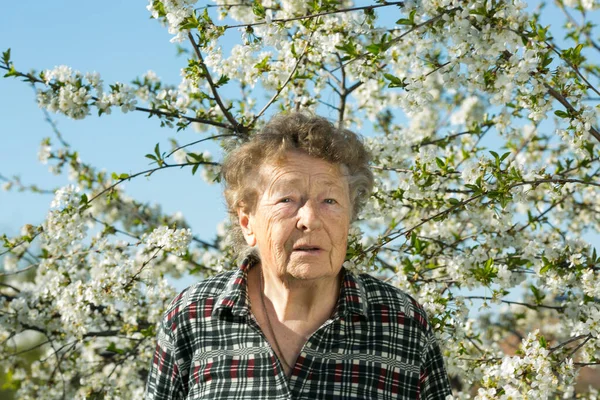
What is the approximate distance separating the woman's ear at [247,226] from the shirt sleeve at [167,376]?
1.51 feet

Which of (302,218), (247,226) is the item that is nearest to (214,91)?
(247,226)

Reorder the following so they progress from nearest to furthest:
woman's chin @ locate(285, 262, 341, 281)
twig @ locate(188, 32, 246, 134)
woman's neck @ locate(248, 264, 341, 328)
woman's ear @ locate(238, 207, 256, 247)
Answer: woman's chin @ locate(285, 262, 341, 281), woman's neck @ locate(248, 264, 341, 328), woman's ear @ locate(238, 207, 256, 247), twig @ locate(188, 32, 246, 134)

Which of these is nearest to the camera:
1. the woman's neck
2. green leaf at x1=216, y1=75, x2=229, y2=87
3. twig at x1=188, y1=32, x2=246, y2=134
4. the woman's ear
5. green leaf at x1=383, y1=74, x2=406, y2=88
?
the woman's neck

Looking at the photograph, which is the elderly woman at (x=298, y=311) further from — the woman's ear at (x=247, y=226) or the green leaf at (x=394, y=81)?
the green leaf at (x=394, y=81)

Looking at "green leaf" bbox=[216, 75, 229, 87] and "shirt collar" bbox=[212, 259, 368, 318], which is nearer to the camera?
"shirt collar" bbox=[212, 259, 368, 318]

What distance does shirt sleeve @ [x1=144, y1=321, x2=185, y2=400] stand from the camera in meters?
2.81

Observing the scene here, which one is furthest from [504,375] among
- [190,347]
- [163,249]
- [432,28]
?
[163,249]

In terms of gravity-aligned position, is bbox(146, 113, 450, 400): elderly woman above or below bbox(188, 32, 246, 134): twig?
below

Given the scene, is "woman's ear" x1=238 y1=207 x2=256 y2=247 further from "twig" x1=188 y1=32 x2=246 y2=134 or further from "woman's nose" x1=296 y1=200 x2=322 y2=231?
"twig" x1=188 y1=32 x2=246 y2=134

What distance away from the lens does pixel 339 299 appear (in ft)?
8.87

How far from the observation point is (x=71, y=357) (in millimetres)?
5520

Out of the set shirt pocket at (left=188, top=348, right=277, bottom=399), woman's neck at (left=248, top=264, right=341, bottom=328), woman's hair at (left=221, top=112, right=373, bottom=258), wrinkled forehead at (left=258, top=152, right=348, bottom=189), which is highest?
woman's hair at (left=221, top=112, right=373, bottom=258)

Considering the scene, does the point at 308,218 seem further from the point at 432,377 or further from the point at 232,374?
the point at 432,377

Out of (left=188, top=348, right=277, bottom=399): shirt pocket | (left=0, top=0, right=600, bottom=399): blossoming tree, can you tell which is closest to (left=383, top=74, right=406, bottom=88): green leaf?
(left=0, top=0, right=600, bottom=399): blossoming tree
